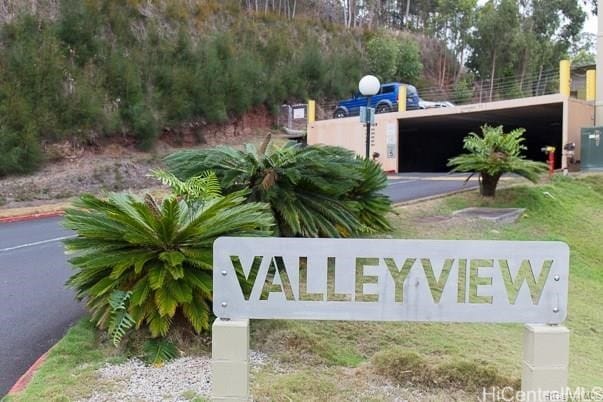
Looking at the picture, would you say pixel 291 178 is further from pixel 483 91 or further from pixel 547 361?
pixel 483 91

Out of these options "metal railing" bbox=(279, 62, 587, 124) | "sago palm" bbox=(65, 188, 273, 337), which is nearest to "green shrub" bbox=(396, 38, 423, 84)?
"metal railing" bbox=(279, 62, 587, 124)

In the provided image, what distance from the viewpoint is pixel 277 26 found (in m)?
39.8

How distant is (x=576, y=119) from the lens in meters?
20.4

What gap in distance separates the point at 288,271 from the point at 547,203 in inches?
451

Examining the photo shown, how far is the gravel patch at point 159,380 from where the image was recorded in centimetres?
396

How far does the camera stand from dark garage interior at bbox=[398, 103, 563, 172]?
2362 cm

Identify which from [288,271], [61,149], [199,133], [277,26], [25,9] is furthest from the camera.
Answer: [277,26]

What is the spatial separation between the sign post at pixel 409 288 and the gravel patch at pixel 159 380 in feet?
2.24

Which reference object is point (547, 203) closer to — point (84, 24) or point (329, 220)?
point (329, 220)

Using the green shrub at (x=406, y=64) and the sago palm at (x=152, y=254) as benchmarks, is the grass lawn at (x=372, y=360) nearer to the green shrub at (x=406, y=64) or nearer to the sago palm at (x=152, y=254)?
the sago palm at (x=152, y=254)

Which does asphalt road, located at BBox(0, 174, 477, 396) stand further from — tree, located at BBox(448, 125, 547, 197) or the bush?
the bush

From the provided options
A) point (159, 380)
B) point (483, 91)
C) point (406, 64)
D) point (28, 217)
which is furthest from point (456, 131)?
point (159, 380)

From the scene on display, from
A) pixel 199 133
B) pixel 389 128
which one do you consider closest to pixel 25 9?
pixel 199 133

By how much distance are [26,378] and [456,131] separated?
92.3 ft
